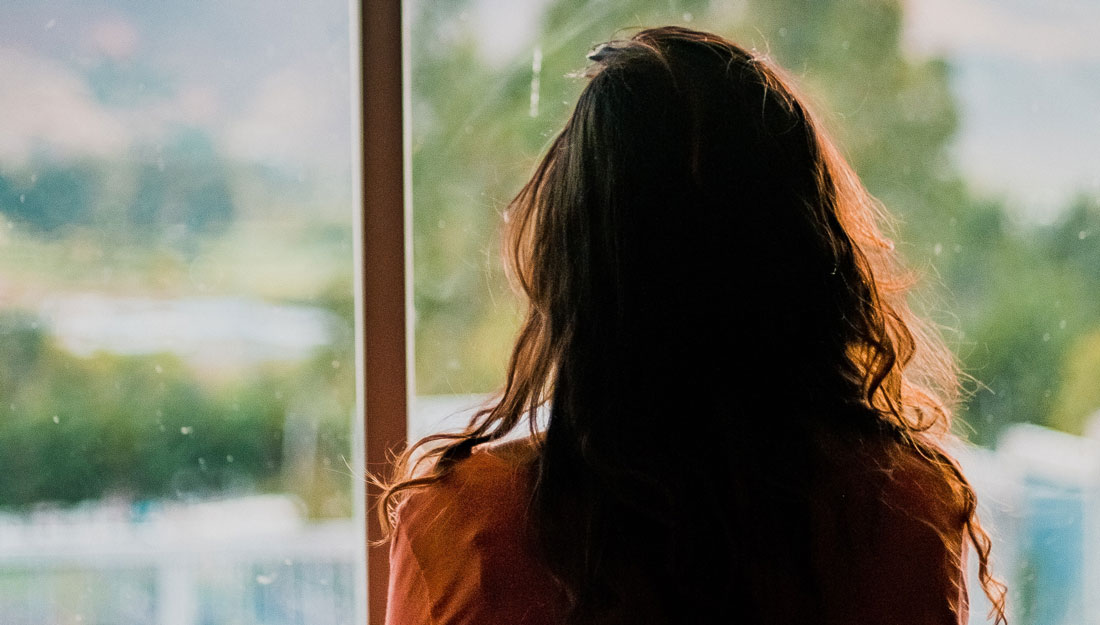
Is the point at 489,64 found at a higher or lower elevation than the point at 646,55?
higher

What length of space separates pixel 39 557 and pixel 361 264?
57cm

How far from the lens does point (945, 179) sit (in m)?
1.28

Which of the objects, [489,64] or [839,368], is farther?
[489,64]

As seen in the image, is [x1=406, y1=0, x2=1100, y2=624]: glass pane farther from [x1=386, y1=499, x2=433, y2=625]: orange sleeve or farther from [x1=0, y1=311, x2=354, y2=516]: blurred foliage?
[x1=386, y1=499, x2=433, y2=625]: orange sleeve

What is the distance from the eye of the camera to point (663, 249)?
2.24ft

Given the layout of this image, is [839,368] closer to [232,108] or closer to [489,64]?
[489,64]

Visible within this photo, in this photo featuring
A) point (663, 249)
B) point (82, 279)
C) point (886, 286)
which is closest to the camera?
point (663, 249)

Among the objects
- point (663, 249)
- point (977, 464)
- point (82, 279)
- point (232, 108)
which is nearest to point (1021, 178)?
point (977, 464)

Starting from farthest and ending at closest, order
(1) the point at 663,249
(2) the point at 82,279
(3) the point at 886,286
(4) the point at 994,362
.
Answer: (4) the point at 994,362
(2) the point at 82,279
(3) the point at 886,286
(1) the point at 663,249

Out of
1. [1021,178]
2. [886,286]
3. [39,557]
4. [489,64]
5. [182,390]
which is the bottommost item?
[39,557]

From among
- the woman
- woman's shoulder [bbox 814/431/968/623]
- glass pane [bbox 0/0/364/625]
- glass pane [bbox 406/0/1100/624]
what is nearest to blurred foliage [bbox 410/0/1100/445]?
glass pane [bbox 406/0/1100/624]

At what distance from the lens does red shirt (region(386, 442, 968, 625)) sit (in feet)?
2.19

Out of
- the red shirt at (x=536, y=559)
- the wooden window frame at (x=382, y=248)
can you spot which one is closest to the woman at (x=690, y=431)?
the red shirt at (x=536, y=559)

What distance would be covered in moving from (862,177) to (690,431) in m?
0.74
